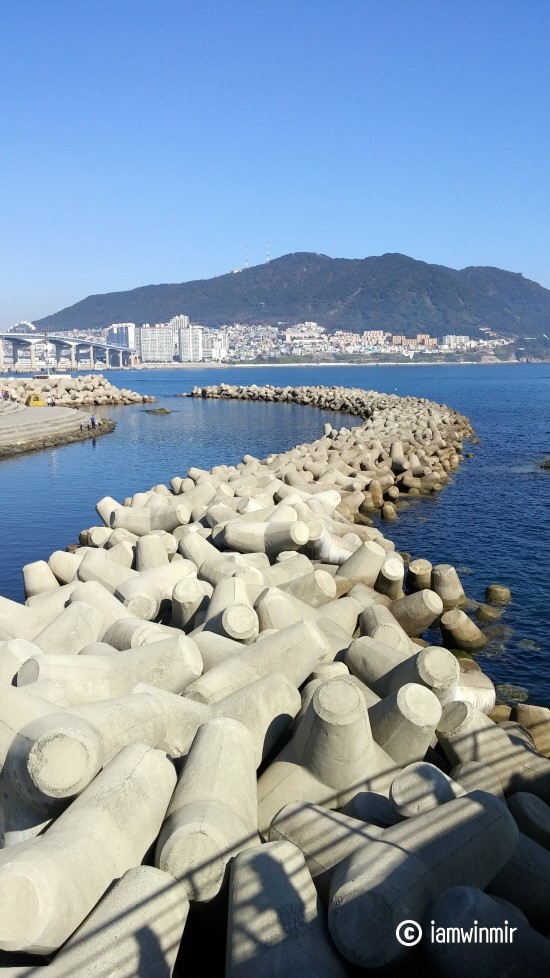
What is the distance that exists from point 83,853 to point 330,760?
206cm

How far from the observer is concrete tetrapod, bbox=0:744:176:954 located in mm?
3986

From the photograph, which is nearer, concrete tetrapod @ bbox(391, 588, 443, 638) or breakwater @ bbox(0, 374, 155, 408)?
concrete tetrapod @ bbox(391, 588, 443, 638)

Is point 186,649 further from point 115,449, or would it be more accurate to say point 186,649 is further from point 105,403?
point 105,403

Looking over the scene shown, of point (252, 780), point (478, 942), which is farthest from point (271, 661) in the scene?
point (478, 942)

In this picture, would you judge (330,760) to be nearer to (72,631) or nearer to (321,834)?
(321,834)

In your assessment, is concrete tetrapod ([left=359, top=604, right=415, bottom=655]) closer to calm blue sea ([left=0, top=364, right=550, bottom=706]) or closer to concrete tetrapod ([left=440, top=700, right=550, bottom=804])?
concrete tetrapod ([left=440, top=700, right=550, bottom=804])

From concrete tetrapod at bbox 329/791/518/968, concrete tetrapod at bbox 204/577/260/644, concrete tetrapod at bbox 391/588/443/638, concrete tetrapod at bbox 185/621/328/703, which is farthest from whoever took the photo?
concrete tetrapod at bbox 391/588/443/638

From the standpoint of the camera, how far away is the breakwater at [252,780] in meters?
4.12

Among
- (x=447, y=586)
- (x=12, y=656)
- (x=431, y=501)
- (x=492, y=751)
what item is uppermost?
(x=12, y=656)

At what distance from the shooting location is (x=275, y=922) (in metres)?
4.11

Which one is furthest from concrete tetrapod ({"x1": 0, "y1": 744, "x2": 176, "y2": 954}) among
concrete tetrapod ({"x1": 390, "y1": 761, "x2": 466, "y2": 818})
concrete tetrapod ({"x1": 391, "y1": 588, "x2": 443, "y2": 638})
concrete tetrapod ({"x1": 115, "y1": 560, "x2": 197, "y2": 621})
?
concrete tetrapod ({"x1": 391, "y1": 588, "x2": 443, "y2": 638})

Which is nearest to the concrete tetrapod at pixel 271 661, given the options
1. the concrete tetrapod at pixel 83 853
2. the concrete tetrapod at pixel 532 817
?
the concrete tetrapod at pixel 83 853

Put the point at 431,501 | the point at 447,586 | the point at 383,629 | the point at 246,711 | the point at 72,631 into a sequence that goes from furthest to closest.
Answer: the point at 431,501 < the point at 447,586 < the point at 383,629 < the point at 72,631 < the point at 246,711

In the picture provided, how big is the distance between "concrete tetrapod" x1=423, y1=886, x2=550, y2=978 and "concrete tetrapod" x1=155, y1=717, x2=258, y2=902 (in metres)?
1.26
